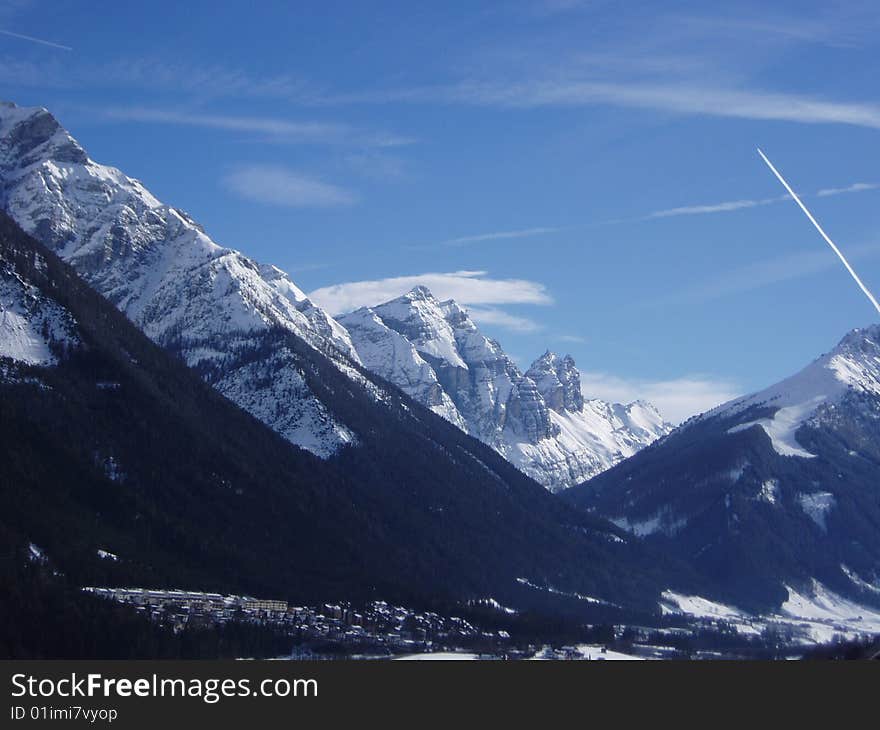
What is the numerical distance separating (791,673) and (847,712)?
102 feet

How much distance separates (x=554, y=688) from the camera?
17800 cm


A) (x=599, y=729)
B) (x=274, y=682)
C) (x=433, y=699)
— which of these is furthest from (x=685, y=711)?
(x=274, y=682)

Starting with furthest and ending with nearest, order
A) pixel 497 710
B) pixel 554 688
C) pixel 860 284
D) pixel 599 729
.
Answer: pixel 554 688, pixel 497 710, pixel 599 729, pixel 860 284

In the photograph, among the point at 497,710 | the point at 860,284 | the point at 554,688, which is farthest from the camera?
the point at 554,688

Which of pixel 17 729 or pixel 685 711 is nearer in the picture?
pixel 17 729

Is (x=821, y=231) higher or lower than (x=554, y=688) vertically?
higher

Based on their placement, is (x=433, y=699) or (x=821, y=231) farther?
(x=433, y=699)

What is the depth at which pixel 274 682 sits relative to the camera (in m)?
169

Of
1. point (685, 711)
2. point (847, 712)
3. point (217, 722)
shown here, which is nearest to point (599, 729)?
point (685, 711)

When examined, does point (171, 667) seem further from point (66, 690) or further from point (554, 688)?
point (554, 688)

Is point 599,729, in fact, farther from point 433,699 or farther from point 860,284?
point 860,284

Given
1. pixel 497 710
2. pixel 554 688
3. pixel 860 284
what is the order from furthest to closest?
pixel 554 688 → pixel 497 710 → pixel 860 284

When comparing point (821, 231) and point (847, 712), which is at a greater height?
point (821, 231)

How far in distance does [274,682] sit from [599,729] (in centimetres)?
3682
